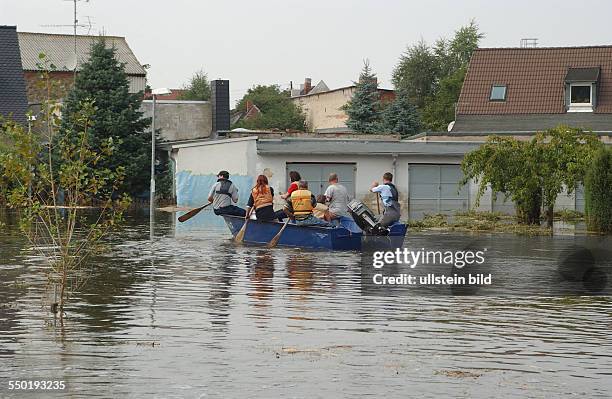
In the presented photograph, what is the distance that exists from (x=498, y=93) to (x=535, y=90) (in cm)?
181

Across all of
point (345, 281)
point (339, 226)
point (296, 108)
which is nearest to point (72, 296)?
point (345, 281)

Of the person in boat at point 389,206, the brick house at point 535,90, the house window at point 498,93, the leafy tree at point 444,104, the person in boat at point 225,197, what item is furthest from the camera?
the leafy tree at point 444,104

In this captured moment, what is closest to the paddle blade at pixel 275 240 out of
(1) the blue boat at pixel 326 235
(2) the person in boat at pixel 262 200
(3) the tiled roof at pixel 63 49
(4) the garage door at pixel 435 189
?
(1) the blue boat at pixel 326 235

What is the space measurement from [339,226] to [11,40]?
4431 centimetres

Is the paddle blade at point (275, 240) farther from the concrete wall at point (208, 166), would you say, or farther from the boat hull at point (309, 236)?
the concrete wall at point (208, 166)

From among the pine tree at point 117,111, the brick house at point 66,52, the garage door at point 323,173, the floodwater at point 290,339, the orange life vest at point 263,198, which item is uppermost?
the brick house at point 66,52

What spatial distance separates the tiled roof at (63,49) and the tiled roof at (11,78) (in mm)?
12406

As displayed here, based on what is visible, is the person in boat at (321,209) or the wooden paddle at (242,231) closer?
the person in boat at (321,209)

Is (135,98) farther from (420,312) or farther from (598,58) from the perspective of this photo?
(420,312)

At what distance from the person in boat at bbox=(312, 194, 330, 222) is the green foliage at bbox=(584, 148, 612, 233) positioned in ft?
29.1

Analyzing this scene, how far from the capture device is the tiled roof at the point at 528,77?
54656 mm

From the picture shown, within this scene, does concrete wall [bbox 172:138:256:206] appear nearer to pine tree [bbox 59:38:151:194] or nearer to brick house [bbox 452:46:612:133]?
pine tree [bbox 59:38:151:194]

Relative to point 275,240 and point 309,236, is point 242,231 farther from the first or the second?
point 309,236

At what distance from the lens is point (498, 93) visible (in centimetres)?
5569
